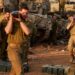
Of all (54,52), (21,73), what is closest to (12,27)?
(21,73)

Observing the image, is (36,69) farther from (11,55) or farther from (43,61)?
(11,55)

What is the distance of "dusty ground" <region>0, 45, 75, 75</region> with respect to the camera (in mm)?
12495

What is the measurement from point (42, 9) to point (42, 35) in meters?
4.76

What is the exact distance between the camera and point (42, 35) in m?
20.0

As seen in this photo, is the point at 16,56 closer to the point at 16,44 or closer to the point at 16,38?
the point at 16,44

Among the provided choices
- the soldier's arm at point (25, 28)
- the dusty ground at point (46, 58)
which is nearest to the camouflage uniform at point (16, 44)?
the soldier's arm at point (25, 28)

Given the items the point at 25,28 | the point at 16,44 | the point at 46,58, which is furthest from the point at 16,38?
the point at 46,58

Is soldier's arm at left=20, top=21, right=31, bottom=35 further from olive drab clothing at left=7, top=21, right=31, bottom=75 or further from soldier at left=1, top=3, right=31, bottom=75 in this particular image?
olive drab clothing at left=7, top=21, right=31, bottom=75

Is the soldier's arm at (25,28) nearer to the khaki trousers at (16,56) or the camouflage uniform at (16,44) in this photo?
the camouflage uniform at (16,44)

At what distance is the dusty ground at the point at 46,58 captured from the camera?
12495mm

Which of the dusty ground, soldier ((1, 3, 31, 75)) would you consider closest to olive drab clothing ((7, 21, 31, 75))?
soldier ((1, 3, 31, 75))

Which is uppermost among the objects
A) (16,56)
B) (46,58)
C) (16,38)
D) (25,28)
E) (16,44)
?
(25,28)

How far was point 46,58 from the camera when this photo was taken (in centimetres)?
1533

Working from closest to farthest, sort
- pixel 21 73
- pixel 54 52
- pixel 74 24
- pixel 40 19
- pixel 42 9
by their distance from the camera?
pixel 21 73 → pixel 74 24 → pixel 54 52 → pixel 40 19 → pixel 42 9
